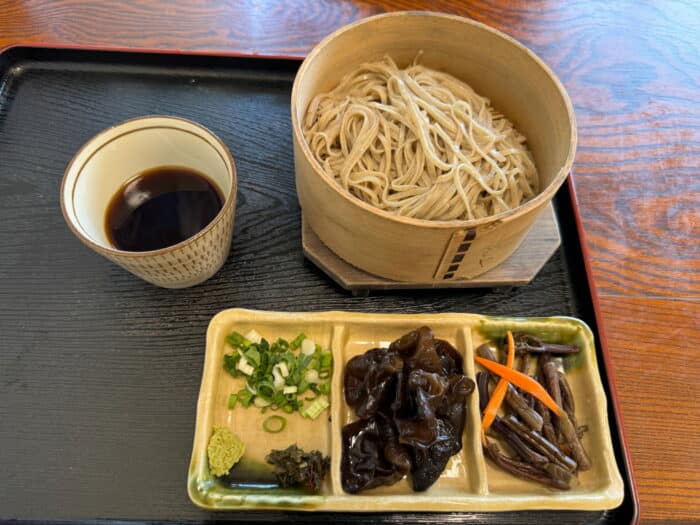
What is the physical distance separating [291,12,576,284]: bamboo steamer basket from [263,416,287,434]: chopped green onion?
0.48m

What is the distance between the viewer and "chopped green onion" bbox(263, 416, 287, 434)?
131 cm

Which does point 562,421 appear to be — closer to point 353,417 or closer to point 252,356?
point 353,417

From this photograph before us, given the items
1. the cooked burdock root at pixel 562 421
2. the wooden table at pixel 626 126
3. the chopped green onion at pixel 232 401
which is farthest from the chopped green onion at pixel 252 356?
the wooden table at pixel 626 126

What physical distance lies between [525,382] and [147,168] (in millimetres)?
1255

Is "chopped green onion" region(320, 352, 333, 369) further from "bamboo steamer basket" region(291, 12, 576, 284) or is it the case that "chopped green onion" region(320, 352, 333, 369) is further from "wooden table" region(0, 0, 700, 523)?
"wooden table" region(0, 0, 700, 523)

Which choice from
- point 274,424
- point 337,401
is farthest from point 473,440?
point 274,424

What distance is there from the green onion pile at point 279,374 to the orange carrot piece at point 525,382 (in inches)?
18.3

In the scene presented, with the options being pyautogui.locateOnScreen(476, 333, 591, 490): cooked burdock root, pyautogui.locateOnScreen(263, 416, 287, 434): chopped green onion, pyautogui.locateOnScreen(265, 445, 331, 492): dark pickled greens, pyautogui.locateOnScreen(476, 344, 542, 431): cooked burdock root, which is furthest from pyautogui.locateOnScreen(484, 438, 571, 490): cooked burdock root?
pyautogui.locateOnScreen(263, 416, 287, 434): chopped green onion

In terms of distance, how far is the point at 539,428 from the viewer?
1.30 metres

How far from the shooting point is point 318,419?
1.33 m

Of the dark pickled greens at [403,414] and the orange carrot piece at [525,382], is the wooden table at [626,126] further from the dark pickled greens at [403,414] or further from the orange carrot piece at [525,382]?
the dark pickled greens at [403,414]

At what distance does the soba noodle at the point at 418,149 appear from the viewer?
141cm

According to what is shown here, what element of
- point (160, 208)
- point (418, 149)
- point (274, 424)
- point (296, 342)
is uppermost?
point (418, 149)

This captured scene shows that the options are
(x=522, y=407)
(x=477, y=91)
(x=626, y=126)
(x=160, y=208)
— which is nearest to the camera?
(x=522, y=407)
